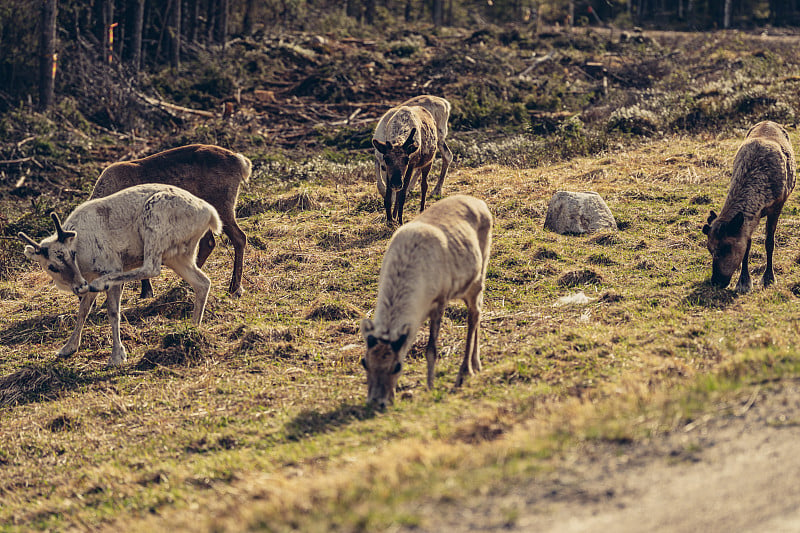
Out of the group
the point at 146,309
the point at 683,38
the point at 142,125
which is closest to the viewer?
the point at 146,309

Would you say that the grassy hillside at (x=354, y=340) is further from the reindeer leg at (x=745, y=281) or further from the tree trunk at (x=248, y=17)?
the tree trunk at (x=248, y=17)

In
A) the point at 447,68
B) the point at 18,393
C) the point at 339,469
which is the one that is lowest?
the point at 18,393

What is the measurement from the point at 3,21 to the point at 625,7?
4784cm

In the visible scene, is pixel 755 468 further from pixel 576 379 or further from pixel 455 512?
pixel 576 379

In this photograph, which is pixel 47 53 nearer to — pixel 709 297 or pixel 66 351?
pixel 66 351

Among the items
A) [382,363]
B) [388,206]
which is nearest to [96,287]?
[382,363]

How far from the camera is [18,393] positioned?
877 cm

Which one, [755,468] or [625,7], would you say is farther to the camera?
[625,7]

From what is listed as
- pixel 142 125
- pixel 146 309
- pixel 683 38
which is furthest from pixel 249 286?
pixel 683 38

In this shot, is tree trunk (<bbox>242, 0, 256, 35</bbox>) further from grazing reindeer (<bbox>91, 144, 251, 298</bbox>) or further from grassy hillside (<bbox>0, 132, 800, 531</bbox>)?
grazing reindeer (<bbox>91, 144, 251, 298</bbox>)

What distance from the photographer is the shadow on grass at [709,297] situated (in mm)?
9305

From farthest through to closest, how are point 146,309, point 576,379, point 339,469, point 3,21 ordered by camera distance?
point 3,21 → point 146,309 → point 576,379 → point 339,469

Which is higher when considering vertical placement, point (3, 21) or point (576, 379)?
point (3, 21)

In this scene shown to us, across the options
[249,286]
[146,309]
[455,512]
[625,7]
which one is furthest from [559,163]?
[625,7]
